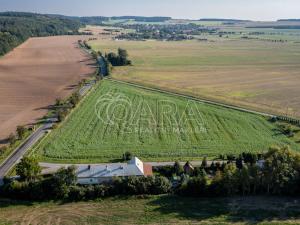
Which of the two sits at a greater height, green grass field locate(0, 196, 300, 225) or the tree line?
the tree line

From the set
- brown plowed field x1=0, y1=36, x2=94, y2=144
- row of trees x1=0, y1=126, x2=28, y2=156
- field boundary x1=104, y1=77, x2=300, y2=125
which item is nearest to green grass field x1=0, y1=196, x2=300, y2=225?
row of trees x1=0, y1=126, x2=28, y2=156

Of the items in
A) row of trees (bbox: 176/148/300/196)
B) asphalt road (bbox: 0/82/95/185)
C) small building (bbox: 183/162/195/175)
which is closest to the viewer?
row of trees (bbox: 176/148/300/196)

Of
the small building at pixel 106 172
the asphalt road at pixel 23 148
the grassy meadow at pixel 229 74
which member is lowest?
the asphalt road at pixel 23 148

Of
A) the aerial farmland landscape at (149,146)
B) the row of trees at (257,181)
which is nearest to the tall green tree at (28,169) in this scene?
the aerial farmland landscape at (149,146)

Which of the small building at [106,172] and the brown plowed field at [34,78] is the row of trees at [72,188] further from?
the brown plowed field at [34,78]

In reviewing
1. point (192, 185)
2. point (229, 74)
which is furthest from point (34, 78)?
point (192, 185)

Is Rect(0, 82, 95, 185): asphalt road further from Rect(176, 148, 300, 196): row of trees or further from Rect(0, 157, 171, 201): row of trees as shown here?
Rect(176, 148, 300, 196): row of trees

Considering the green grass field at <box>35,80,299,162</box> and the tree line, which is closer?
the tree line

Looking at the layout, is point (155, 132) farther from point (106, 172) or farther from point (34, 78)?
point (34, 78)
